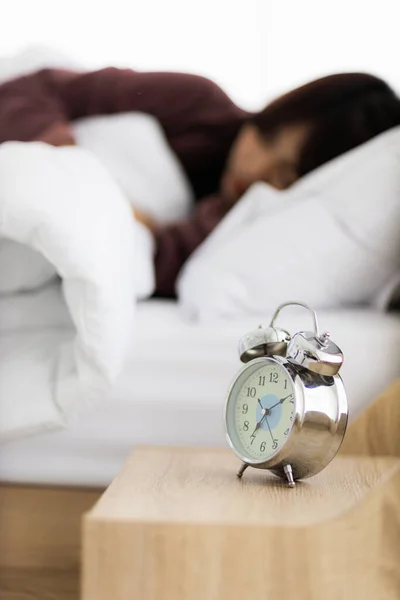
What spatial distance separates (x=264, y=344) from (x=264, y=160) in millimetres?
731

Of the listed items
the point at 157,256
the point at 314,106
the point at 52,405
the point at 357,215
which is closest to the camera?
the point at 52,405

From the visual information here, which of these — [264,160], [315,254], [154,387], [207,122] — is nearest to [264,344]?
[154,387]

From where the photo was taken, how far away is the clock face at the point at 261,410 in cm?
89

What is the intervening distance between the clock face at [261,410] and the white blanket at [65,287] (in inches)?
7.9

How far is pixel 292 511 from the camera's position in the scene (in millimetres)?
782

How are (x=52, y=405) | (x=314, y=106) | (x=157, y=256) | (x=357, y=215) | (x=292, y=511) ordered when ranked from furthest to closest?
(x=314, y=106)
(x=157, y=256)
(x=357, y=215)
(x=52, y=405)
(x=292, y=511)

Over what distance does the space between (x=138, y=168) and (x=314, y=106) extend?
374mm

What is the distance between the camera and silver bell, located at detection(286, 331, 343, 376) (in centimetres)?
87

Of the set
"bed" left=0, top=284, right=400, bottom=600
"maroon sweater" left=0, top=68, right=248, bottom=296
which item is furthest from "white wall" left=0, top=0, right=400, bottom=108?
"bed" left=0, top=284, right=400, bottom=600

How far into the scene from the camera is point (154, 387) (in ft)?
3.84

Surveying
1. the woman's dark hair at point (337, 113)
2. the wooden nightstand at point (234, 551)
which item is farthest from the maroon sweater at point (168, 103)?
the wooden nightstand at point (234, 551)

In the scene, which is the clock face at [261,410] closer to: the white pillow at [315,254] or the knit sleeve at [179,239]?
the white pillow at [315,254]

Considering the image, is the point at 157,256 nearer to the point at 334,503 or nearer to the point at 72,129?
the point at 72,129

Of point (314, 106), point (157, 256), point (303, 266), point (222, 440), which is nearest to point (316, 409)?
point (222, 440)
